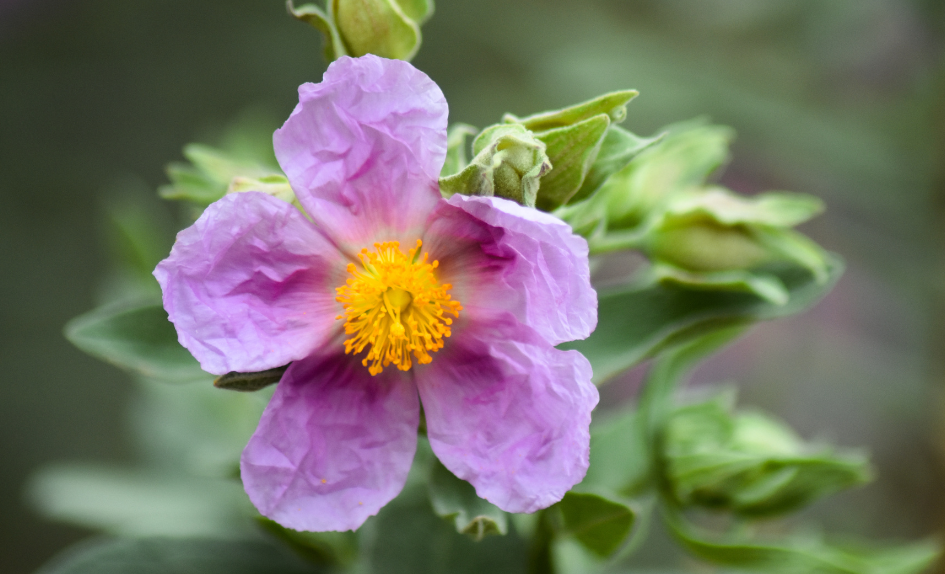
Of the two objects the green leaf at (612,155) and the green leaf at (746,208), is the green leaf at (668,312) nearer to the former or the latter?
the green leaf at (746,208)

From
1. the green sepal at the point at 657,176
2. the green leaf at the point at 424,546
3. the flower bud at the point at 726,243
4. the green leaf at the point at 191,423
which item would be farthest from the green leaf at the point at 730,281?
the green leaf at the point at 191,423

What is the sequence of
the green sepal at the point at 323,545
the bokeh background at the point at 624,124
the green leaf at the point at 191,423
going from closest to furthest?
the green sepal at the point at 323,545
the green leaf at the point at 191,423
the bokeh background at the point at 624,124

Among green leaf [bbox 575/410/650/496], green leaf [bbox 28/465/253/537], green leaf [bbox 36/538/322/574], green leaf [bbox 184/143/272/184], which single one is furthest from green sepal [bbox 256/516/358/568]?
green leaf [bbox 184/143/272/184]

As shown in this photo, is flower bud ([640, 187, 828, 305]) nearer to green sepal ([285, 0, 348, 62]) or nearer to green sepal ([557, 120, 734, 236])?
green sepal ([557, 120, 734, 236])

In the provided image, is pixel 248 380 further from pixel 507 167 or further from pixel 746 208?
pixel 746 208

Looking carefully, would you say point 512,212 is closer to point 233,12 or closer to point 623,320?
point 623,320

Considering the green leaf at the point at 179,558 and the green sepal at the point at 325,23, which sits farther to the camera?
the green leaf at the point at 179,558
